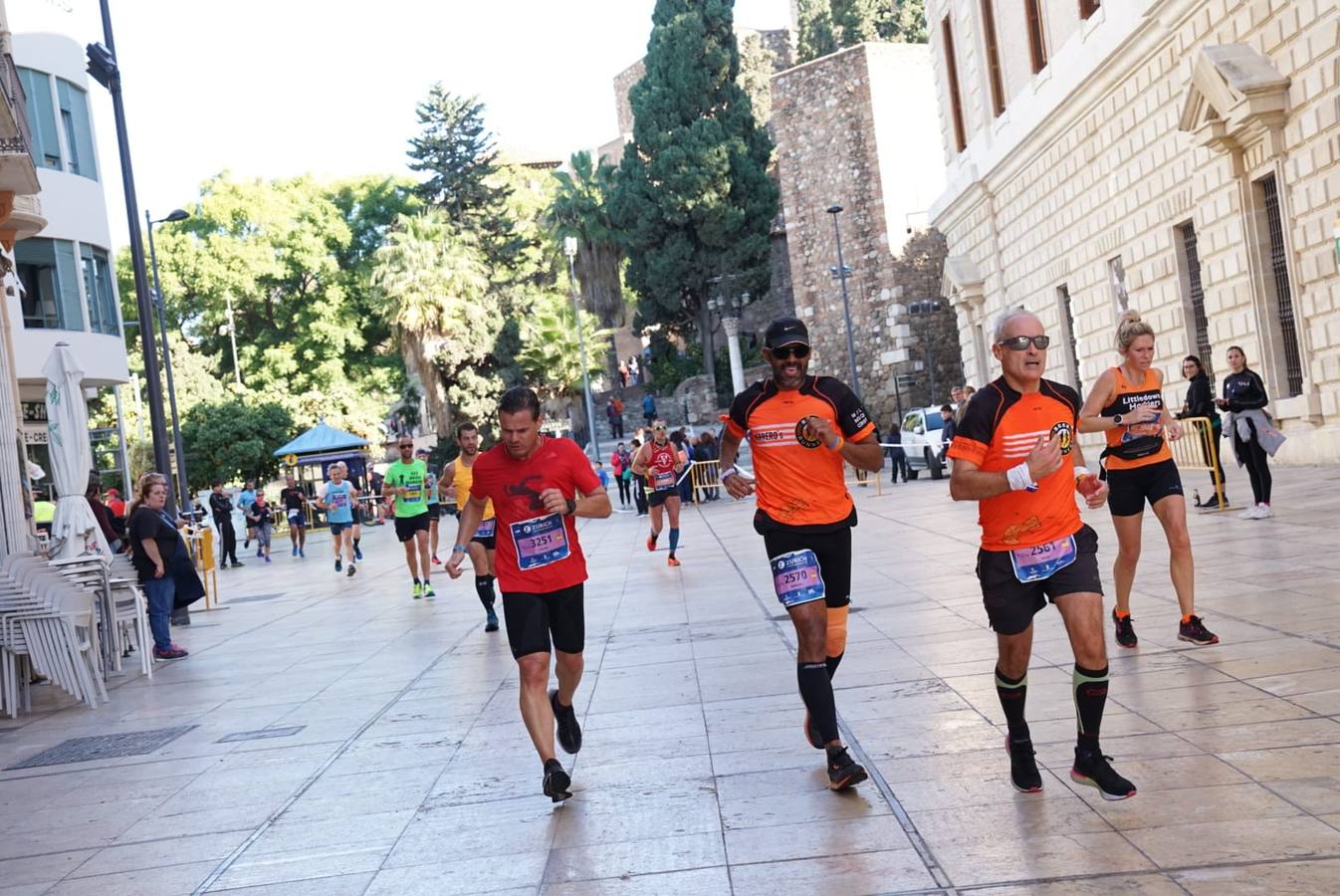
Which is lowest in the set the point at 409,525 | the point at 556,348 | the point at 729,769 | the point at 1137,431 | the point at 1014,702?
the point at 729,769

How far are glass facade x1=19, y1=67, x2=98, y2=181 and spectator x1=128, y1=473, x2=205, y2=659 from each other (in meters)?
18.3

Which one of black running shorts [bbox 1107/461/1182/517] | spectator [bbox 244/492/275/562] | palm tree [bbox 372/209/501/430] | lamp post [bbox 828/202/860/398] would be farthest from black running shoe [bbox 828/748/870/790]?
palm tree [bbox 372/209/501/430]

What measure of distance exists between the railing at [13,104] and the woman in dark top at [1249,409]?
12152 mm

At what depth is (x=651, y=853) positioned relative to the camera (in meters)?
5.20

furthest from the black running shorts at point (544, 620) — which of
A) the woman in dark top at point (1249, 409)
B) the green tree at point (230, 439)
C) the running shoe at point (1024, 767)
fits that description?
the green tree at point (230, 439)

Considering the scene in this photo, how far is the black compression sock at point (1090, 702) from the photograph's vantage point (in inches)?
208

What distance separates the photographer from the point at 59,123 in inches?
1216

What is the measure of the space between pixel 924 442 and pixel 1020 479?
29.8 metres

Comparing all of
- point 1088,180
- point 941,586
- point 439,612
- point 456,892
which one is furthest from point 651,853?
point 1088,180

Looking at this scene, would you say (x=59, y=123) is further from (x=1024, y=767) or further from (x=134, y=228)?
(x=1024, y=767)

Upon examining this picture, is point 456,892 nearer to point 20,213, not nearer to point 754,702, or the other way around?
point 754,702

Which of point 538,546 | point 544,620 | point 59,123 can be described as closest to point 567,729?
point 544,620

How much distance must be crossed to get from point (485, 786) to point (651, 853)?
5.19ft

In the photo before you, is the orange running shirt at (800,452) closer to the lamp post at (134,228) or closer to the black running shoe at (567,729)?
the black running shoe at (567,729)
